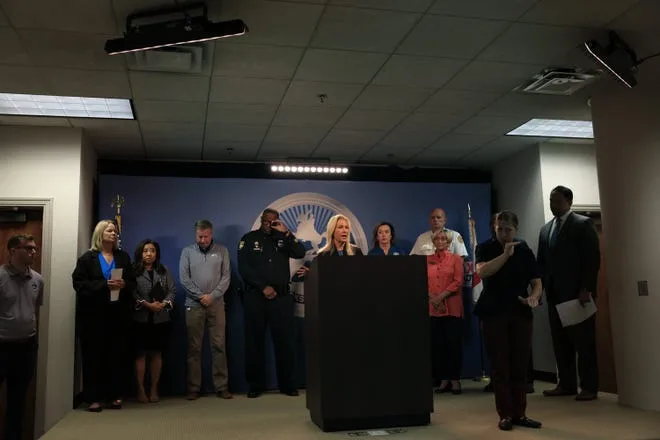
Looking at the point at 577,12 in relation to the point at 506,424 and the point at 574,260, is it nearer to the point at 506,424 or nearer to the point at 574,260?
the point at 574,260

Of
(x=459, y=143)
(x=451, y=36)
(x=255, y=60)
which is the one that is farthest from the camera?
(x=459, y=143)

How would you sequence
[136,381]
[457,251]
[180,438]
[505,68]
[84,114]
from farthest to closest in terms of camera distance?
[457,251], [136,381], [84,114], [505,68], [180,438]

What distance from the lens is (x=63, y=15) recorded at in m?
3.41

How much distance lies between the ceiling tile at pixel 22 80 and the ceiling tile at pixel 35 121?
0.68 metres

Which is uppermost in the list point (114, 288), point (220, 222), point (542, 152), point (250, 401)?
point (542, 152)

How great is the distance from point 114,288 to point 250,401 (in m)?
1.55

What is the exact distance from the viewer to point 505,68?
4352 millimetres

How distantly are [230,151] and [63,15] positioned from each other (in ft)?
10.2

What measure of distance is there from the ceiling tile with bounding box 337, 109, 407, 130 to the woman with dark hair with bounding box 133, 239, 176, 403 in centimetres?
213

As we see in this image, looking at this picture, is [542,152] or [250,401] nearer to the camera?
[250,401]

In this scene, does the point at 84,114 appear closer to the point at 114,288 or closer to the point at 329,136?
the point at 114,288

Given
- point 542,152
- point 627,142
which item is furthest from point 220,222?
point 627,142

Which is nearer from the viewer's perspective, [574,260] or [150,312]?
[574,260]

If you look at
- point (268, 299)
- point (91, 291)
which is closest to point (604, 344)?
point (268, 299)
